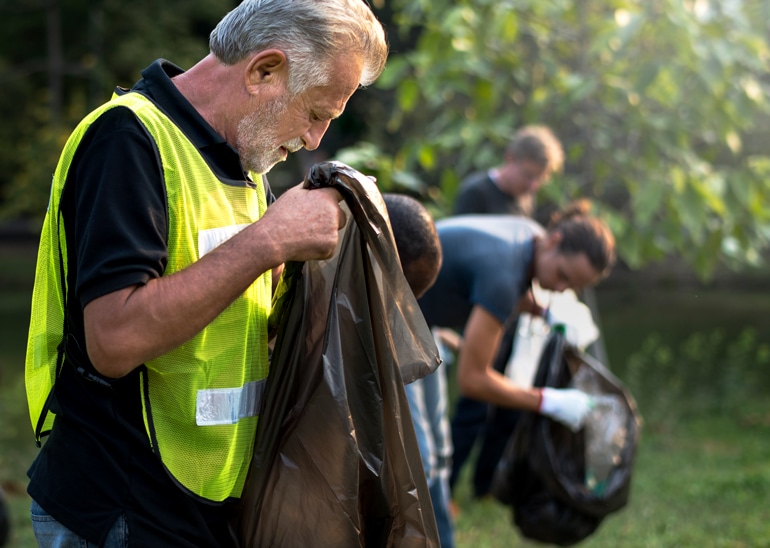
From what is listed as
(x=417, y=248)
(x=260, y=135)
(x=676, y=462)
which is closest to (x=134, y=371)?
(x=260, y=135)

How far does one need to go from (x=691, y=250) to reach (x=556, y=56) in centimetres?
146

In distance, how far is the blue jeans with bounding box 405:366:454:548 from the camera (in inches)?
123

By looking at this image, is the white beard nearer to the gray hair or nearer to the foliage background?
the gray hair

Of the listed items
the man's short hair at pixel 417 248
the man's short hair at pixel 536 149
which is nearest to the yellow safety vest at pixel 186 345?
the man's short hair at pixel 417 248

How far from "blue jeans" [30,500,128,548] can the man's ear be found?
75 centimetres

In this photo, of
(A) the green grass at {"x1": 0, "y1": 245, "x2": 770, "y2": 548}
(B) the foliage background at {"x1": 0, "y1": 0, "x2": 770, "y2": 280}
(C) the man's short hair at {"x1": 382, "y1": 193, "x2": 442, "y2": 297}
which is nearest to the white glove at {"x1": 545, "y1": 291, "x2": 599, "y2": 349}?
(B) the foliage background at {"x1": 0, "y1": 0, "x2": 770, "y2": 280}

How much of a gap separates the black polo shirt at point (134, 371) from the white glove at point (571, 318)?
86.1 inches

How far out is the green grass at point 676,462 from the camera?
15.0ft

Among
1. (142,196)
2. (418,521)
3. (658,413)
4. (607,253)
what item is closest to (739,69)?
Answer: (607,253)

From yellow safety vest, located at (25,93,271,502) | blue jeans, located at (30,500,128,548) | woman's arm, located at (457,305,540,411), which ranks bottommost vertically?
woman's arm, located at (457,305,540,411)

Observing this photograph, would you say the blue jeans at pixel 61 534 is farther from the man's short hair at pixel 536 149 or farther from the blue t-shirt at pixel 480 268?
the man's short hair at pixel 536 149

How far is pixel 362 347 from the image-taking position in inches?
65.6

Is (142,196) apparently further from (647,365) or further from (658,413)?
(647,365)

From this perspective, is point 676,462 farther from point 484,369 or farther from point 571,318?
point 484,369
